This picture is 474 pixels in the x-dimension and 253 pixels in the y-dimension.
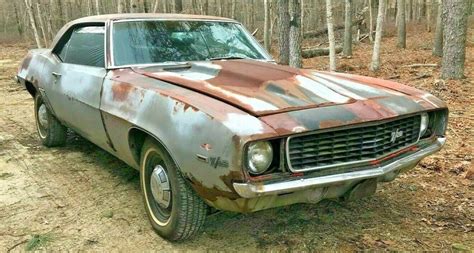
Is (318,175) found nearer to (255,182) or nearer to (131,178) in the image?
(255,182)

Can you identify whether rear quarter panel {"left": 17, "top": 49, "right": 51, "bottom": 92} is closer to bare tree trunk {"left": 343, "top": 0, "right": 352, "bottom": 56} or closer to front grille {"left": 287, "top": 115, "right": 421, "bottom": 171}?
front grille {"left": 287, "top": 115, "right": 421, "bottom": 171}

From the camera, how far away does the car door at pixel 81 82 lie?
12.3ft

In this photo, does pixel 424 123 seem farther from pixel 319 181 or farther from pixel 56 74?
pixel 56 74

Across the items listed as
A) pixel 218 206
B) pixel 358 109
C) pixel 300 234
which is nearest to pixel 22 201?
pixel 218 206

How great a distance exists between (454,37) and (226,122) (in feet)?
24.6

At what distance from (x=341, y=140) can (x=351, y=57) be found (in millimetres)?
13134

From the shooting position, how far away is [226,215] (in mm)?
3447

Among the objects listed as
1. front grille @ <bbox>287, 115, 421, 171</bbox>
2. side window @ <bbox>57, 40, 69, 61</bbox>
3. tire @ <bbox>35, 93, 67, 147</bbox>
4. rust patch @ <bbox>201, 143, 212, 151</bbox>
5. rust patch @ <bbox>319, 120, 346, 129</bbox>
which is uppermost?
side window @ <bbox>57, 40, 69, 61</bbox>

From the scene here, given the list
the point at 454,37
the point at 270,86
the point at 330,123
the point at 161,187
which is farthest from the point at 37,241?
the point at 454,37

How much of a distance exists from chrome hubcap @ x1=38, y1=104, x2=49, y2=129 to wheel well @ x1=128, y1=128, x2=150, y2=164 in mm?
2418

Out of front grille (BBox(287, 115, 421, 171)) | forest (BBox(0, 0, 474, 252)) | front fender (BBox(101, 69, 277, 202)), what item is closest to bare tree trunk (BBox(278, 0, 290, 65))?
forest (BBox(0, 0, 474, 252))

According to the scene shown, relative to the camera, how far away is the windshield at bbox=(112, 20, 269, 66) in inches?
150

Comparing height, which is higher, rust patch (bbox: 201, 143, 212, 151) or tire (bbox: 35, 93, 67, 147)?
rust patch (bbox: 201, 143, 212, 151)

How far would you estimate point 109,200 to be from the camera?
12.4 feet
